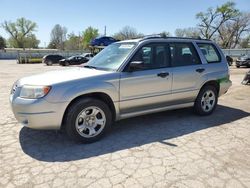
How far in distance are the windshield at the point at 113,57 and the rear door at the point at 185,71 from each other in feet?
3.30

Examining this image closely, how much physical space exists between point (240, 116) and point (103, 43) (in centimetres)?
2319

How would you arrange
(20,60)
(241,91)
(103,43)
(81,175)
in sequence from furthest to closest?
(20,60) → (103,43) → (241,91) → (81,175)

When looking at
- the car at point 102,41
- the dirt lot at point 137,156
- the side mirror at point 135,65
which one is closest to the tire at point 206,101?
the dirt lot at point 137,156

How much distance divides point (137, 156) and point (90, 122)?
105 centimetres

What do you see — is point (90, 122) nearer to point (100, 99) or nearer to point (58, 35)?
point (100, 99)

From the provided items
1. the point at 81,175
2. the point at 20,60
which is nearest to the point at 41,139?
the point at 81,175

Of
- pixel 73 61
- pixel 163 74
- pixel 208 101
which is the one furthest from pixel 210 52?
pixel 73 61

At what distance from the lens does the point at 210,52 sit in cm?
595

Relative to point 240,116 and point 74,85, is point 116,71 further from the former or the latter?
point 240,116

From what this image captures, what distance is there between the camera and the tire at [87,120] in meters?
3.99

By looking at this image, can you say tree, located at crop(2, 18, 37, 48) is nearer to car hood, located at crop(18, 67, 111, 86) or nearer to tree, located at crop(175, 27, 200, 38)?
tree, located at crop(175, 27, 200, 38)

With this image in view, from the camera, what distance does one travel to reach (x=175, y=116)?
19.1 feet

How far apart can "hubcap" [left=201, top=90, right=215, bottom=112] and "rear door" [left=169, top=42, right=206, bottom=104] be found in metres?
0.37

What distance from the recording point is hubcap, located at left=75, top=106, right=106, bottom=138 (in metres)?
4.13
